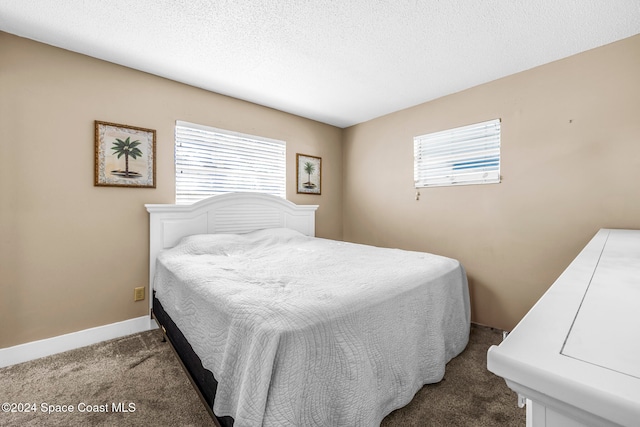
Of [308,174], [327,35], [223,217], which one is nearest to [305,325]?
[327,35]

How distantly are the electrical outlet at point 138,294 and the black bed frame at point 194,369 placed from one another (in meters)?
0.54

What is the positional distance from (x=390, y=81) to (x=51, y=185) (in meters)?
3.01

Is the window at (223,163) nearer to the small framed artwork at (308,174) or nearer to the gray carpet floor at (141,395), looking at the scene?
the small framed artwork at (308,174)

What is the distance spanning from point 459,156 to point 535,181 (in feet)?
2.37

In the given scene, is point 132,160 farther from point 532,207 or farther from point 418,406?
point 532,207

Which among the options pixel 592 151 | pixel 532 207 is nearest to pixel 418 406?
pixel 532 207

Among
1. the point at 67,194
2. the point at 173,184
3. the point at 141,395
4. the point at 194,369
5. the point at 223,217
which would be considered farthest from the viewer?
the point at 223,217

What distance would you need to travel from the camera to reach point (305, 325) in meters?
1.06

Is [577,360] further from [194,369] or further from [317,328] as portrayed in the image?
[194,369]

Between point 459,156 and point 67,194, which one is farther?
point 459,156

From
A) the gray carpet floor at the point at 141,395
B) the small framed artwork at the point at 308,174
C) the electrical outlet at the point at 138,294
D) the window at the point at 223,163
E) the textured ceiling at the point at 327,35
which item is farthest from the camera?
the small framed artwork at the point at 308,174

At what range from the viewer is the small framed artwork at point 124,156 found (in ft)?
7.64

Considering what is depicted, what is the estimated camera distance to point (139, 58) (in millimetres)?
2322

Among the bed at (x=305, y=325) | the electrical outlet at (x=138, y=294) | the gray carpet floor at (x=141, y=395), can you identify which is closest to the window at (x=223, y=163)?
the bed at (x=305, y=325)
